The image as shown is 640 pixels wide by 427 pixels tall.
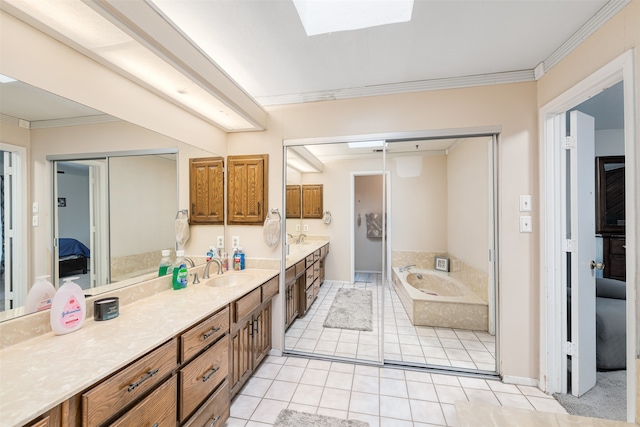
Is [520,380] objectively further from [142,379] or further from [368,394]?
[142,379]

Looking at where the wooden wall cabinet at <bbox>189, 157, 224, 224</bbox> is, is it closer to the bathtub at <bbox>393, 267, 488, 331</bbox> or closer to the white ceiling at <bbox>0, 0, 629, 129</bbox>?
the white ceiling at <bbox>0, 0, 629, 129</bbox>

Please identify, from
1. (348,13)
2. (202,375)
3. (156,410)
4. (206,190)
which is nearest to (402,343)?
(202,375)

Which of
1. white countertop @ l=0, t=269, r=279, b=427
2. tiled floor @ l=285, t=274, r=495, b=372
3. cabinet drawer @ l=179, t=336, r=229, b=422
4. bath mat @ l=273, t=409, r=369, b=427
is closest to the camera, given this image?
white countertop @ l=0, t=269, r=279, b=427

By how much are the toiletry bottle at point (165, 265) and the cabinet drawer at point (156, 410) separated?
87 centimetres

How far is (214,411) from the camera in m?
1.43

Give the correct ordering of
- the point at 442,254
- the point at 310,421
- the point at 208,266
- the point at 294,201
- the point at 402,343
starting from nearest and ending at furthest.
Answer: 1. the point at 310,421
2. the point at 208,266
3. the point at 402,343
4. the point at 294,201
5. the point at 442,254

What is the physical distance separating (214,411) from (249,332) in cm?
54

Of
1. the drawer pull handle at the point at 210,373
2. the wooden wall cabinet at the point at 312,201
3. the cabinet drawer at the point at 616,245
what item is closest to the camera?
the drawer pull handle at the point at 210,373

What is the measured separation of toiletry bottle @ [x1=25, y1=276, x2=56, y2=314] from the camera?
→ 1092 millimetres

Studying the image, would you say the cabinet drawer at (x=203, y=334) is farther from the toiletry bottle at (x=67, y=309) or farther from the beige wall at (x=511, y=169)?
the beige wall at (x=511, y=169)

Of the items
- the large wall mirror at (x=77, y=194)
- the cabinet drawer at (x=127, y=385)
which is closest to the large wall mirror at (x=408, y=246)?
the large wall mirror at (x=77, y=194)

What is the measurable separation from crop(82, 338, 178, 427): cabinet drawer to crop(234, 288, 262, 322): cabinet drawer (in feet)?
1.74

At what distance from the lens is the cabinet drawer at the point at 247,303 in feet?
5.52

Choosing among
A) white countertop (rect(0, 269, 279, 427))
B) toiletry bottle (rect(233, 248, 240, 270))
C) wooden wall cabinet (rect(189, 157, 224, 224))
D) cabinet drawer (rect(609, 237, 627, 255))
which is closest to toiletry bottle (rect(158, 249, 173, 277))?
white countertop (rect(0, 269, 279, 427))
